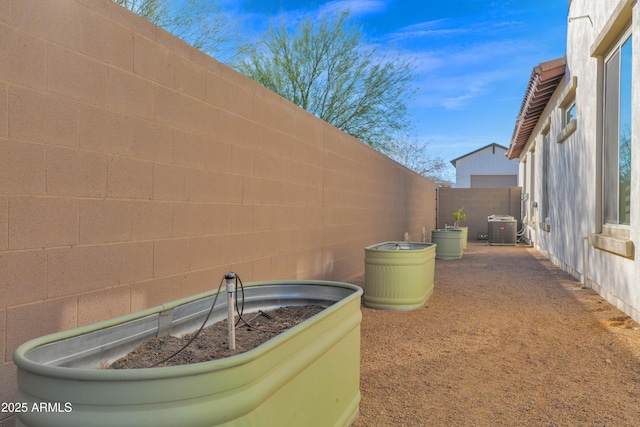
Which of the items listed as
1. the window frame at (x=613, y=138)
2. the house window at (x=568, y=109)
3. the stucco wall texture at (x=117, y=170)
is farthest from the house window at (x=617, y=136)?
the stucco wall texture at (x=117, y=170)

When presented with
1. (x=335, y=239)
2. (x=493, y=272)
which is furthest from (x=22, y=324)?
(x=493, y=272)

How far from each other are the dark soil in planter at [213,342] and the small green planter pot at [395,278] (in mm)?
3299

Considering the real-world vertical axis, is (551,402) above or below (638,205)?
below

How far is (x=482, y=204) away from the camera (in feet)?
69.3

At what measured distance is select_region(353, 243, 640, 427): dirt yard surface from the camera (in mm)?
3150

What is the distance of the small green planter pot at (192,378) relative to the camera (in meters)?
1.42

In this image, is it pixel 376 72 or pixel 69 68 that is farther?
pixel 376 72

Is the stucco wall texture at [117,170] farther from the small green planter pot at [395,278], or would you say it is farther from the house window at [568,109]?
the house window at [568,109]

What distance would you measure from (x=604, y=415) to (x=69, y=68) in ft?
12.6

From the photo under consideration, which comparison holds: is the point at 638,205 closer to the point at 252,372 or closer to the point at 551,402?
the point at 551,402

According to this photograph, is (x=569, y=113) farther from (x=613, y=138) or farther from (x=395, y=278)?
(x=395, y=278)

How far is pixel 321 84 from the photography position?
16156 mm

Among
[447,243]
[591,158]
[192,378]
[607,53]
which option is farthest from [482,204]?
[192,378]

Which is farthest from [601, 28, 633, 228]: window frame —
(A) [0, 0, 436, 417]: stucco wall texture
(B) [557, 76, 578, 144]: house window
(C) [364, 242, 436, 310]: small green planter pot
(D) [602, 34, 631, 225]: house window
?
(A) [0, 0, 436, 417]: stucco wall texture
